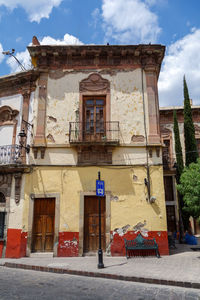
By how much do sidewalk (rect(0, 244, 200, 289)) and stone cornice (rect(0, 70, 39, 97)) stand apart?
783cm

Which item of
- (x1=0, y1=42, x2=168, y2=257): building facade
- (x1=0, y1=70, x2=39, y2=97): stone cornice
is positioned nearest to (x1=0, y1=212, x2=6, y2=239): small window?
(x1=0, y1=42, x2=168, y2=257): building facade

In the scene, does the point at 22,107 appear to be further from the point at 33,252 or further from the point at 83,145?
the point at 33,252

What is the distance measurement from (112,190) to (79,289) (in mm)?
4830

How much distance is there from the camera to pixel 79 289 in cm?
564

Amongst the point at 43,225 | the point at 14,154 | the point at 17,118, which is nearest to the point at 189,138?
the point at 17,118

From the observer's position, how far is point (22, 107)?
11.5 metres

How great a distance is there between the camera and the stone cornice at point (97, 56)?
442 inches

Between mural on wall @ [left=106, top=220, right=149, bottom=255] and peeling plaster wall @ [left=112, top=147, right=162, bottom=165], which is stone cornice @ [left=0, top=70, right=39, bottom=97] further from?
mural on wall @ [left=106, top=220, right=149, bottom=255]

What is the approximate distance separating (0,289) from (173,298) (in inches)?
A: 158

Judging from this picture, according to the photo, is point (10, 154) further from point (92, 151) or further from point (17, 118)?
point (92, 151)

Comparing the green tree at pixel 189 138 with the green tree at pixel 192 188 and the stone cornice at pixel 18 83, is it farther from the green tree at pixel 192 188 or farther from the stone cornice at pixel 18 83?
the stone cornice at pixel 18 83

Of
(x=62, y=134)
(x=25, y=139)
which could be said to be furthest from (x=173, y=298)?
(x=25, y=139)

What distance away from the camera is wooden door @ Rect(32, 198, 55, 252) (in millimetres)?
9711

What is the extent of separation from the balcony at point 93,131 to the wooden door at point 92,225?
2.67 m
